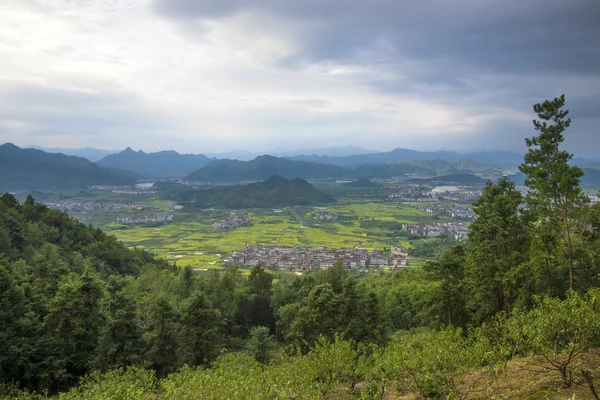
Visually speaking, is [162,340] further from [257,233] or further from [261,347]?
[257,233]

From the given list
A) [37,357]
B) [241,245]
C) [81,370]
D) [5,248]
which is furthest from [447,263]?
[241,245]

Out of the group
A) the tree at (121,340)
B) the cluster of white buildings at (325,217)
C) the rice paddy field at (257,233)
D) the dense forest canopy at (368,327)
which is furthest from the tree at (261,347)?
the cluster of white buildings at (325,217)

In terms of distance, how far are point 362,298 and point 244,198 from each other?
13784 cm

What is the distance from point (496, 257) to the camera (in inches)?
690

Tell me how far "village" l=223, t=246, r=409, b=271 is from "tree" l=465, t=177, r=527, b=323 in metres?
39.5

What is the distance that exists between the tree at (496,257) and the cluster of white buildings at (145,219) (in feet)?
339

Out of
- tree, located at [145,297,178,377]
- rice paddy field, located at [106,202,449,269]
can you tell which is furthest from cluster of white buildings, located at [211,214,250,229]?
tree, located at [145,297,178,377]

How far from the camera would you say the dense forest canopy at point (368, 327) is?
8.70 m

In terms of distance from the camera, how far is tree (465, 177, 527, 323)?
56.1ft

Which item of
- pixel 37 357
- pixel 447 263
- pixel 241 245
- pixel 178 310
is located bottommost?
pixel 241 245

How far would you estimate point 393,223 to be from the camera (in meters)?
103

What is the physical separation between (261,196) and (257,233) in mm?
69761

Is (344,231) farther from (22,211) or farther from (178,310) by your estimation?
(178,310)

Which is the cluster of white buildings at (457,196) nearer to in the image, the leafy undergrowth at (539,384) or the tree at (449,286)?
the tree at (449,286)
